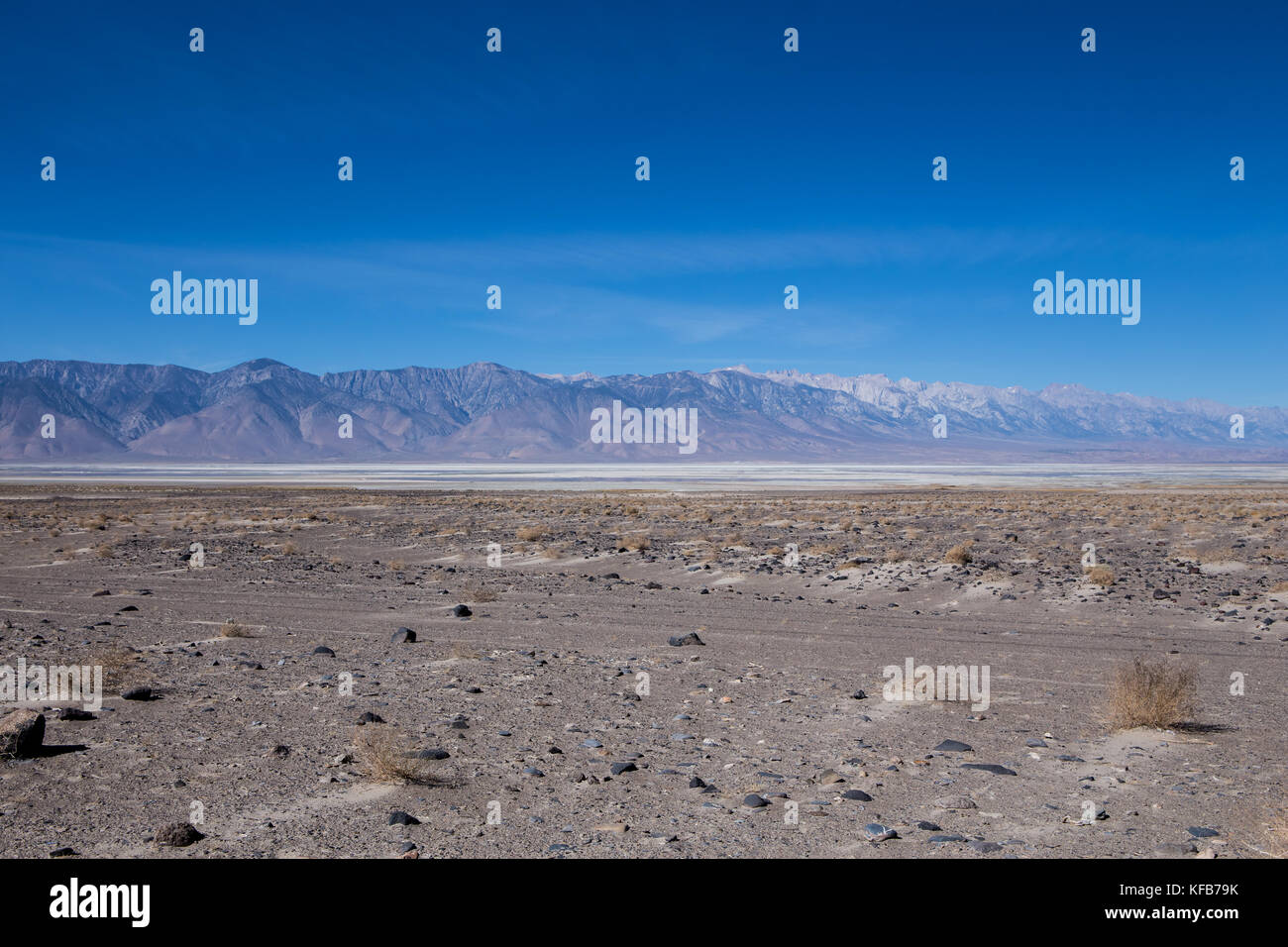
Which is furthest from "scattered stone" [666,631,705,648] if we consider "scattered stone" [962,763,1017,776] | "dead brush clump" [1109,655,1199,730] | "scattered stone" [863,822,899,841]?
"scattered stone" [863,822,899,841]

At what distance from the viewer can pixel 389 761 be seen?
6250mm

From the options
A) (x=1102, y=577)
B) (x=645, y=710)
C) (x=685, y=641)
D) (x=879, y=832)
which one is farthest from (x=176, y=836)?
(x=1102, y=577)

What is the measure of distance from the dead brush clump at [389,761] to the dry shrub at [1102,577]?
598 inches

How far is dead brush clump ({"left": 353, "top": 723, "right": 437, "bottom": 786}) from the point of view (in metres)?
6.25

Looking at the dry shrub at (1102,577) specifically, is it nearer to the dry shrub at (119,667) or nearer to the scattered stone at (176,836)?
the dry shrub at (119,667)

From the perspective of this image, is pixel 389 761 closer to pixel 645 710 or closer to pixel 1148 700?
pixel 645 710

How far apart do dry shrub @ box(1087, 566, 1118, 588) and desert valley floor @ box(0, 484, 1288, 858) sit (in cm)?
10

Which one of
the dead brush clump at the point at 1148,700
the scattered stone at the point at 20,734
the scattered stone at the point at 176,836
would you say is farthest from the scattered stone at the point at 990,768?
the scattered stone at the point at 20,734

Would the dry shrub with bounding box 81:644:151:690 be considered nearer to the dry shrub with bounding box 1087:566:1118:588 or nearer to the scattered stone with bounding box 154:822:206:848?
the scattered stone with bounding box 154:822:206:848

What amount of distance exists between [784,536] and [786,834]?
922 inches

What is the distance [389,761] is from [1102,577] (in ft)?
52.4
